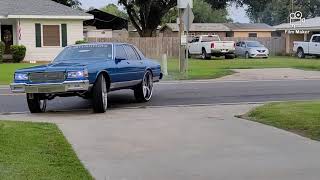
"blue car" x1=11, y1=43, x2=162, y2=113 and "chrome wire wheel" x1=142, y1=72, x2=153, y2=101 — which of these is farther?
"chrome wire wheel" x1=142, y1=72, x2=153, y2=101

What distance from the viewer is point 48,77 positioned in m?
12.4

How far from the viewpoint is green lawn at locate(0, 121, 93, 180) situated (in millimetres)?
6496

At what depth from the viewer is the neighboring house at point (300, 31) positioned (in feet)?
159

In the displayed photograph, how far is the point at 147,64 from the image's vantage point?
1527cm

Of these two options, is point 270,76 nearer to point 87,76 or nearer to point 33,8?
point 87,76

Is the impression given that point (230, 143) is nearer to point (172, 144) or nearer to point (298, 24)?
point (172, 144)

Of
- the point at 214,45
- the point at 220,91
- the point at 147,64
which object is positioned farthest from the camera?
the point at 214,45

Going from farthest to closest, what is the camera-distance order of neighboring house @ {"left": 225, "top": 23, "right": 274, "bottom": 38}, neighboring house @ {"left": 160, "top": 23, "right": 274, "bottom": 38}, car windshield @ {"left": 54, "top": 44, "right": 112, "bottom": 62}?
1. neighboring house @ {"left": 225, "top": 23, "right": 274, "bottom": 38}
2. neighboring house @ {"left": 160, "top": 23, "right": 274, "bottom": 38}
3. car windshield @ {"left": 54, "top": 44, "right": 112, "bottom": 62}

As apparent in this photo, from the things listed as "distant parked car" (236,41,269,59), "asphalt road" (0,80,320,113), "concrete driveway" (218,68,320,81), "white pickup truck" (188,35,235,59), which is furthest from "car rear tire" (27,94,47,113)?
"distant parked car" (236,41,269,59)

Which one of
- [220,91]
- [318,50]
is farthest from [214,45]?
[220,91]

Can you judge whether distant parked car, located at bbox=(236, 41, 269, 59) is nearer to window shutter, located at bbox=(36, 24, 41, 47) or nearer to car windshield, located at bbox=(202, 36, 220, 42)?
car windshield, located at bbox=(202, 36, 220, 42)

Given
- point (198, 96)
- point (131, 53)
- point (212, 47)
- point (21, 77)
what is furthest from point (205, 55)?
point (21, 77)

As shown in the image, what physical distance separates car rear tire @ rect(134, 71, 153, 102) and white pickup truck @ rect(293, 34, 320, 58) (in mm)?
28812

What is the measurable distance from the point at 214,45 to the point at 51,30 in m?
11.3
